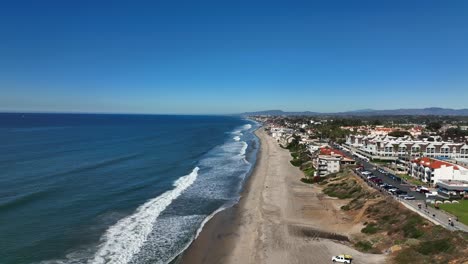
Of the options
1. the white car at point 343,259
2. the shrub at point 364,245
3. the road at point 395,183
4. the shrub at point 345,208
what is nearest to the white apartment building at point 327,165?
the road at point 395,183

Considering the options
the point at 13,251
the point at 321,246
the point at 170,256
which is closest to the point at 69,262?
the point at 13,251

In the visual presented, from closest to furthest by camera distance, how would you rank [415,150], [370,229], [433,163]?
[370,229]
[433,163]
[415,150]

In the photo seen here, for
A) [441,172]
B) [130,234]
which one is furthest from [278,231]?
[441,172]

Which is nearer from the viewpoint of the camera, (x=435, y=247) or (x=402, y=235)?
(x=435, y=247)

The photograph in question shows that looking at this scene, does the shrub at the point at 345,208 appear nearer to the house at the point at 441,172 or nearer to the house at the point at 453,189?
the house at the point at 453,189

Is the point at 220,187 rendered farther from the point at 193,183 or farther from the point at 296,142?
the point at 296,142

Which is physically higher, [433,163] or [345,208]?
[433,163]

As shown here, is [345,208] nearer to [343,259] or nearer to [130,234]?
[343,259]
